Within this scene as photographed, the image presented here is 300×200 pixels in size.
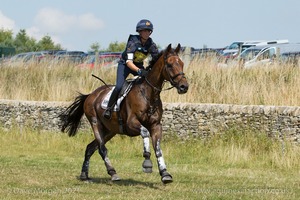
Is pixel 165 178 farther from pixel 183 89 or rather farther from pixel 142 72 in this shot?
pixel 142 72

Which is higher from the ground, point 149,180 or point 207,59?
point 207,59

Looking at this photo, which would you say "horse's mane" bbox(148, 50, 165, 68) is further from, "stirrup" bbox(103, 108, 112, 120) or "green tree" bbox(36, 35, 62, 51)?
"green tree" bbox(36, 35, 62, 51)

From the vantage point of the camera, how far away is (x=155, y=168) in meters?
16.2

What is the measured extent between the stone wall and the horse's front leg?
17.2ft

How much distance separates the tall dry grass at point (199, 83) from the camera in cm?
2003

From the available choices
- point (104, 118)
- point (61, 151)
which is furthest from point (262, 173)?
point (61, 151)

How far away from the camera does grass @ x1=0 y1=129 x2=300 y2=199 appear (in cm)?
1175

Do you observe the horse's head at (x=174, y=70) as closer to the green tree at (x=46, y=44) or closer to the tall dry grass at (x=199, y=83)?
the tall dry grass at (x=199, y=83)

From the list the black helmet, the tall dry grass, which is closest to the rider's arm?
the black helmet

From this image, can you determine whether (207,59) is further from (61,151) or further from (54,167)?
(54,167)

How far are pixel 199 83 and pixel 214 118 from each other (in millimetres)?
3637

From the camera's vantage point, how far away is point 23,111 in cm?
2330

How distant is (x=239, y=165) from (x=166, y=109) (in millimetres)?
3404

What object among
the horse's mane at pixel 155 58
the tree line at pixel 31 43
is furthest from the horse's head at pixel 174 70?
the tree line at pixel 31 43
